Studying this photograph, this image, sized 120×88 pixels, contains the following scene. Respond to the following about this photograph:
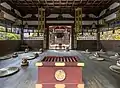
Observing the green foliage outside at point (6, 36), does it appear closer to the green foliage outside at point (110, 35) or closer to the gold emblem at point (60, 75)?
the green foliage outside at point (110, 35)

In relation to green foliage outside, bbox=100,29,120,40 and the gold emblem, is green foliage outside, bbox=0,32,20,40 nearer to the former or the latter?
green foliage outside, bbox=100,29,120,40

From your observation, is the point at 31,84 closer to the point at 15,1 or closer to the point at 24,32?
the point at 15,1

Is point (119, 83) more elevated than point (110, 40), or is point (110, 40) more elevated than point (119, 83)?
point (110, 40)

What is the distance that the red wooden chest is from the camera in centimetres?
167

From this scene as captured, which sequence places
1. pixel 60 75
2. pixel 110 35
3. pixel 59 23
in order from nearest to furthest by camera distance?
pixel 60 75
pixel 110 35
pixel 59 23

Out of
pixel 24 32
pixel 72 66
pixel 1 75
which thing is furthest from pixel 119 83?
pixel 24 32

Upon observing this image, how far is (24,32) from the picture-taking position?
1159 cm

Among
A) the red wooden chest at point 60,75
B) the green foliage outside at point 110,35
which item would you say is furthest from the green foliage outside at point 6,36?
the red wooden chest at point 60,75

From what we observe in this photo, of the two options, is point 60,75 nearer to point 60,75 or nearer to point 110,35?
point 60,75

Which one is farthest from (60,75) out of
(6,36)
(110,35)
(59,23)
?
(59,23)

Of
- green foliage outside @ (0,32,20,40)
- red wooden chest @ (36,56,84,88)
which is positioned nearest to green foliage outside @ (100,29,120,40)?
green foliage outside @ (0,32,20,40)

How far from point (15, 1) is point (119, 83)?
299 inches

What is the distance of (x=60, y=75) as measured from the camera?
167 centimetres

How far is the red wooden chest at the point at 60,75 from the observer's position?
1670 millimetres
